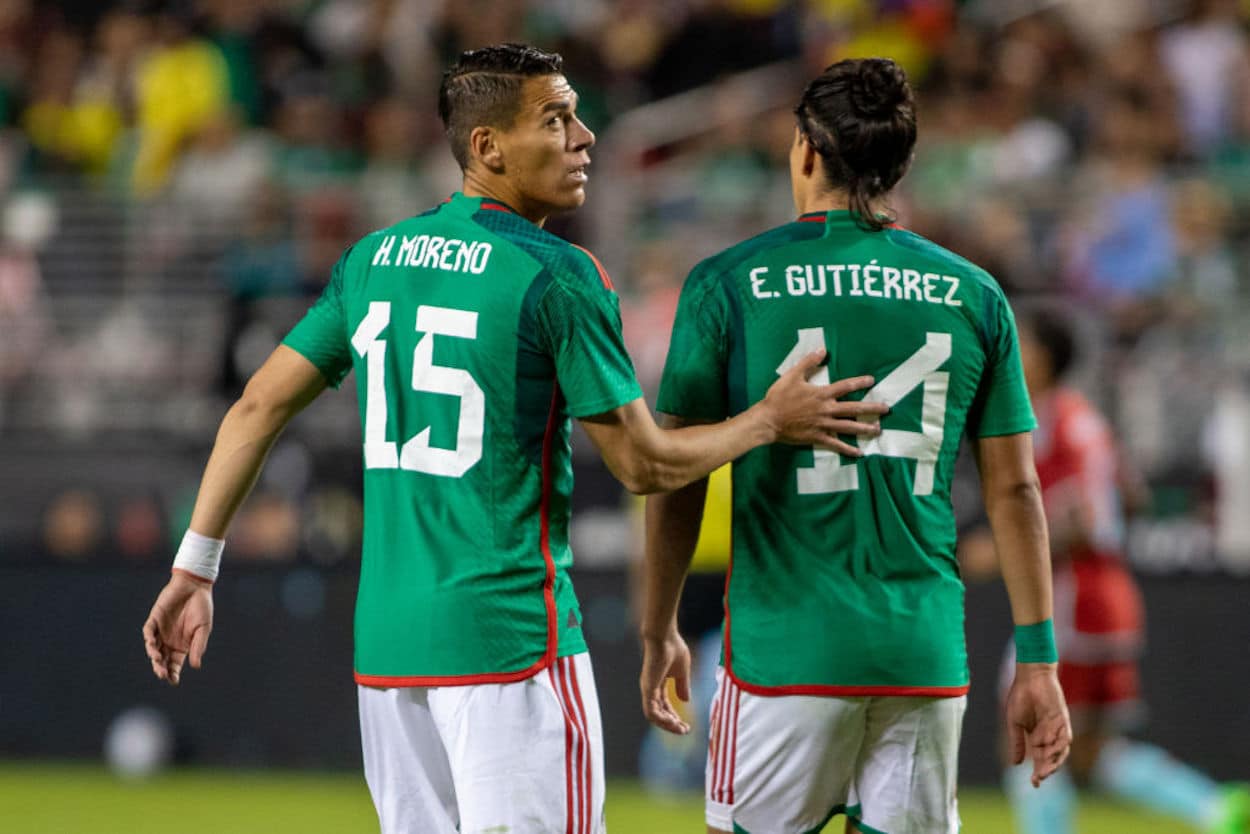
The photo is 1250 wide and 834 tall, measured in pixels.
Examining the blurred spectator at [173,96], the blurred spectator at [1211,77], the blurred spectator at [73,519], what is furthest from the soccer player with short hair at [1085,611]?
the blurred spectator at [173,96]

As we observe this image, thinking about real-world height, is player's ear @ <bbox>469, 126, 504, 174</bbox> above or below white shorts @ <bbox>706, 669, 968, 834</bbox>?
above

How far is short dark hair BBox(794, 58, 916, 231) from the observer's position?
3.77 metres

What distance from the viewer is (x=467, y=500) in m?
3.65

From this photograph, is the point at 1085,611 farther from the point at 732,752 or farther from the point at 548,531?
the point at 548,531

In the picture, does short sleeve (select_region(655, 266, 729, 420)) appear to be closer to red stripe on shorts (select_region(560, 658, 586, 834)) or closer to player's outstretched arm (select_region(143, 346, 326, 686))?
red stripe on shorts (select_region(560, 658, 586, 834))

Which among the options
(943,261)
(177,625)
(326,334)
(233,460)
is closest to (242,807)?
(177,625)

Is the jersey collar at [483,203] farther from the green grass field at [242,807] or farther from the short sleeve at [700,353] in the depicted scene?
the green grass field at [242,807]

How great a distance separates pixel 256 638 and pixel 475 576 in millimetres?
6367

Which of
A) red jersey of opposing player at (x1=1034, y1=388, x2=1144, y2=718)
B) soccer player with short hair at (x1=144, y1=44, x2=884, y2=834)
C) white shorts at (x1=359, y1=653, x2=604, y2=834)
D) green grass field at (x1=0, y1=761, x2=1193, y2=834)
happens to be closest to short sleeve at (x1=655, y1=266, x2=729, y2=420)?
soccer player with short hair at (x1=144, y1=44, x2=884, y2=834)

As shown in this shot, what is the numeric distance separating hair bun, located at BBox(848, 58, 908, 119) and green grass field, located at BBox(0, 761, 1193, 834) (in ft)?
16.2

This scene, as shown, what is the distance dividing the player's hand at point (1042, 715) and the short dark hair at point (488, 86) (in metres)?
1.63

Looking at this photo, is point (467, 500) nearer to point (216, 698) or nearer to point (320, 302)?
point (320, 302)

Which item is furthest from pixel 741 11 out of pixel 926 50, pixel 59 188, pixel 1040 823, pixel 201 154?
pixel 1040 823

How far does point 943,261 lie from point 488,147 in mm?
996
